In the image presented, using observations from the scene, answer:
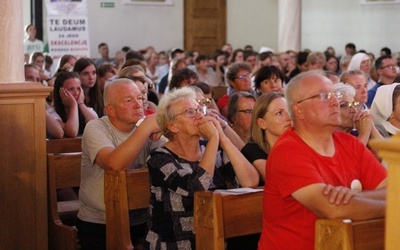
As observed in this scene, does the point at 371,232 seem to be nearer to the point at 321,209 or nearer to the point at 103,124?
the point at 321,209

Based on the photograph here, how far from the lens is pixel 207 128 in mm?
4539

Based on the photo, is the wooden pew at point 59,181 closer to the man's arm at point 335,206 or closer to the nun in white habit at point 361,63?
the man's arm at point 335,206

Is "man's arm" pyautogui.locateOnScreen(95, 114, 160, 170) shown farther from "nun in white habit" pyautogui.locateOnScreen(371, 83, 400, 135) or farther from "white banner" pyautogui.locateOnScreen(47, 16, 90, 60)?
"white banner" pyautogui.locateOnScreen(47, 16, 90, 60)

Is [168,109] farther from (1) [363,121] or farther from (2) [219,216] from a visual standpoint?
(1) [363,121]

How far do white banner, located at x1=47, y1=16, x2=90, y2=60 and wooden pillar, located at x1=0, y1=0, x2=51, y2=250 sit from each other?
7184 millimetres

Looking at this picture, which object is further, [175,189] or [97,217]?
[97,217]

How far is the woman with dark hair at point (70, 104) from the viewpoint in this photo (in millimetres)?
7043

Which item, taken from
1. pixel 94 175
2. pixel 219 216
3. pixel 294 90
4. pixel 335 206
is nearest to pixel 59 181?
pixel 94 175

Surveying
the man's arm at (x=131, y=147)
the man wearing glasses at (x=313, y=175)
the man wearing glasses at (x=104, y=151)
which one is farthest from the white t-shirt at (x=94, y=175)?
the man wearing glasses at (x=313, y=175)

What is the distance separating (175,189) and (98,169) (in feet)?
3.09

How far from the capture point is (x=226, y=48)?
64.7ft

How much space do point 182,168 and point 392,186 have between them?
1829 millimetres

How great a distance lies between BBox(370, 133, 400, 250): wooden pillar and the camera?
2.71m

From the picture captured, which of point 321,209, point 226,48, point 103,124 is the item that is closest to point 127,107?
point 103,124
